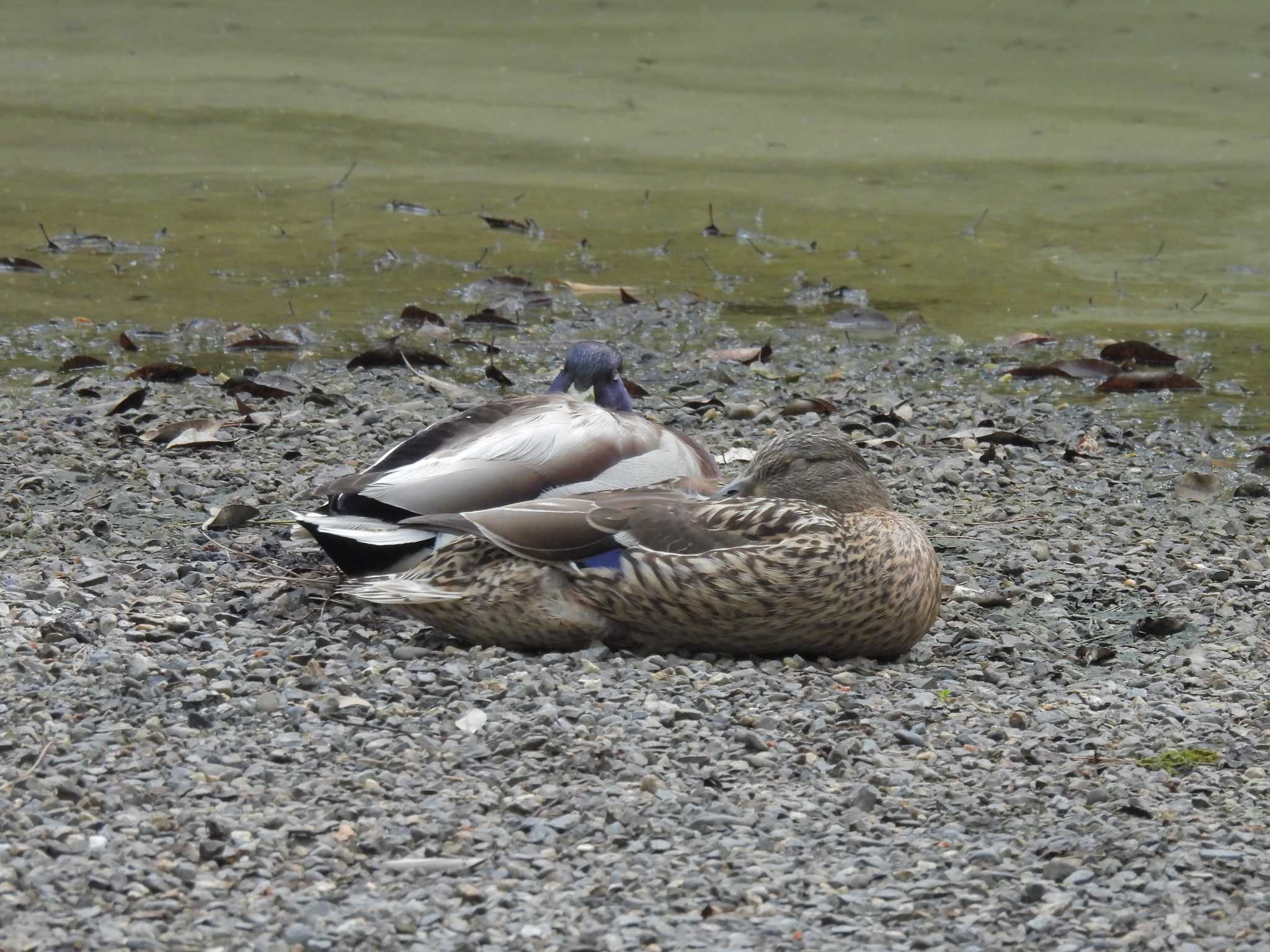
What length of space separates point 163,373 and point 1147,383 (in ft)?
10.7

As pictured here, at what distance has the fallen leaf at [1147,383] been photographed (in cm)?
605

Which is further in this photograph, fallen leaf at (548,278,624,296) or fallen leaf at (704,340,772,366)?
fallen leaf at (548,278,624,296)

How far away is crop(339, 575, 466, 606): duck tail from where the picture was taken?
3365 mm

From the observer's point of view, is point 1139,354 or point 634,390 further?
point 1139,354

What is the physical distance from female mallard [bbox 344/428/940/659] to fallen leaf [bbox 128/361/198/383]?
2483mm

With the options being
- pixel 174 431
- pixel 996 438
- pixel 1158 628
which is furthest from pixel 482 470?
pixel 996 438

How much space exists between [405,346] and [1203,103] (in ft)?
21.1

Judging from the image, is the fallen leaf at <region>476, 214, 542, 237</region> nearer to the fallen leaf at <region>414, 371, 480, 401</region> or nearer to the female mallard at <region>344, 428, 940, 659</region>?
the fallen leaf at <region>414, 371, 480, 401</region>

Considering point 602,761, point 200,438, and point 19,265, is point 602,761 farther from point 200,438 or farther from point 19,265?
point 19,265

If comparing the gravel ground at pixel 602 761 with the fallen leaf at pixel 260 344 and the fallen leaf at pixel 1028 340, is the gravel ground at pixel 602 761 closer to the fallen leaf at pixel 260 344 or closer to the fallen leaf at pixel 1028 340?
the fallen leaf at pixel 260 344

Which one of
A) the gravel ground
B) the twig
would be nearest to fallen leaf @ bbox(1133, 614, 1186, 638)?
the gravel ground

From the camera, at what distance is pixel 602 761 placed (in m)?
2.78

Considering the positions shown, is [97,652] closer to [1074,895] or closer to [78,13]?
[1074,895]

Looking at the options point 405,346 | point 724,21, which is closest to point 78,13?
point 724,21
